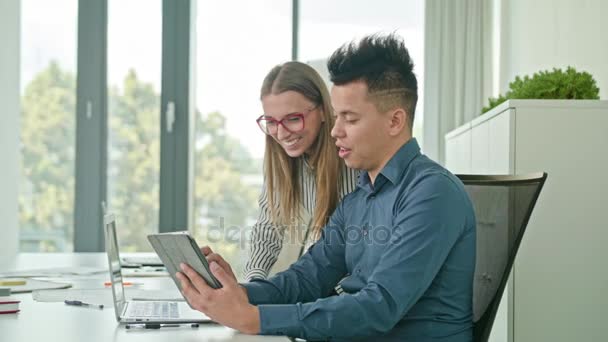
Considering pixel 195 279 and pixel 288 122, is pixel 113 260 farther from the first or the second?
pixel 288 122

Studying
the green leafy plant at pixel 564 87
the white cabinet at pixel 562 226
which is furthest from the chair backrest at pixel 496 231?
the green leafy plant at pixel 564 87

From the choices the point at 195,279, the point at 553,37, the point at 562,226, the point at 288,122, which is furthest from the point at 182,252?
the point at 553,37

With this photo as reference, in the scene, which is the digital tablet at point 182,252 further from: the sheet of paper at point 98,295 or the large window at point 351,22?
the large window at point 351,22

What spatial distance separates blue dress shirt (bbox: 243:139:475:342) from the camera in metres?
1.40

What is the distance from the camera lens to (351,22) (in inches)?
208

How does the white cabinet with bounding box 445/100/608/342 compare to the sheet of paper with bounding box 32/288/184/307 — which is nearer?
the sheet of paper with bounding box 32/288/184/307

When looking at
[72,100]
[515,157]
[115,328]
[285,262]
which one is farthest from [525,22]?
[115,328]

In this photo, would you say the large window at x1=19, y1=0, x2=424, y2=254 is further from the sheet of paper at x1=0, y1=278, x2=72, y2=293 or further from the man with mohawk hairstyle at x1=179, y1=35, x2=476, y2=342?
the man with mohawk hairstyle at x1=179, y1=35, x2=476, y2=342

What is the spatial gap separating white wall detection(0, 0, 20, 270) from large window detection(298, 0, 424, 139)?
6.13ft

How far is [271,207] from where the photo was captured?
231 cm

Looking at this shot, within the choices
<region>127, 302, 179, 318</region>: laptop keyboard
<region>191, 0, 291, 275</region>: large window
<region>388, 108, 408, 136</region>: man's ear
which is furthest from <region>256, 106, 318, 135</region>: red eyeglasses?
<region>191, 0, 291, 275</region>: large window

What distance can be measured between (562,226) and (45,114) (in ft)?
12.0

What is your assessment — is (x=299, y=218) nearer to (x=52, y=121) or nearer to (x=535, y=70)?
(x=535, y=70)

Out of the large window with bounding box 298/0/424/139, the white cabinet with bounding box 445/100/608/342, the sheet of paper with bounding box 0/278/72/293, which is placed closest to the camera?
the sheet of paper with bounding box 0/278/72/293
